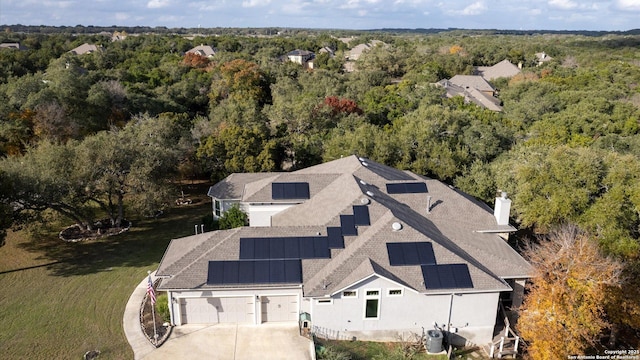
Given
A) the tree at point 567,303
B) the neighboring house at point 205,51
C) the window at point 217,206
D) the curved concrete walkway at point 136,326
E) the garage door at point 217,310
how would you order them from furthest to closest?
1. the neighboring house at point 205,51
2. the window at point 217,206
3. the garage door at point 217,310
4. the curved concrete walkway at point 136,326
5. the tree at point 567,303

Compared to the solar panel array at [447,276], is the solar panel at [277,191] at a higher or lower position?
higher

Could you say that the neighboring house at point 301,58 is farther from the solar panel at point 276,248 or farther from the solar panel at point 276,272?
the solar panel at point 276,272

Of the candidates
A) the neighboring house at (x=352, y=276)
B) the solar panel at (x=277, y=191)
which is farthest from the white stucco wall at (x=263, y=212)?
the neighboring house at (x=352, y=276)

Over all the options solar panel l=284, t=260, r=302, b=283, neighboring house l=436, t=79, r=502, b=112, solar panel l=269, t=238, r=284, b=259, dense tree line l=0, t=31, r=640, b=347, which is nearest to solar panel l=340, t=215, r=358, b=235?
solar panel l=284, t=260, r=302, b=283

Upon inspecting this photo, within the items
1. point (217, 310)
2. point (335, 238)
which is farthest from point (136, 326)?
point (335, 238)

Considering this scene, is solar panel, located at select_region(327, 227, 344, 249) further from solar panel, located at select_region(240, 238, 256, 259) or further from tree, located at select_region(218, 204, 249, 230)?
tree, located at select_region(218, 204, 249, 230)

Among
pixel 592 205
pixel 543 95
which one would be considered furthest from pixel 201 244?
pixel 543 95

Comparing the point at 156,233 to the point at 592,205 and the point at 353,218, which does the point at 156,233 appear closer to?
the point at 353,218
